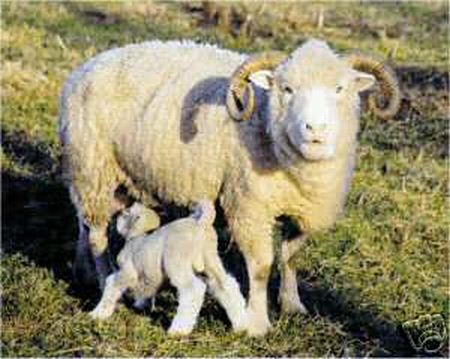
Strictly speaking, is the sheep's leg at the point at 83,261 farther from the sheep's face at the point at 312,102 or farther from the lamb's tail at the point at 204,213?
the sheep's face at the point at 312,102

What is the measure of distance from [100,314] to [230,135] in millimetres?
1405

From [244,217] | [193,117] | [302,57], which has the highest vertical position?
[302,57]

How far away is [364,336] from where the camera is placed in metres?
6.68

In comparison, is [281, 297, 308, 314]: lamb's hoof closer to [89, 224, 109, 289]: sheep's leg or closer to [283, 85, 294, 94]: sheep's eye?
[89, 224, 109, 289]: sheep's leg

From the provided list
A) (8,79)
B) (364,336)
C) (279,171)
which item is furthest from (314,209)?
(8,79)

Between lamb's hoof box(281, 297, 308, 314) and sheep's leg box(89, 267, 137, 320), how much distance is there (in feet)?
3.73

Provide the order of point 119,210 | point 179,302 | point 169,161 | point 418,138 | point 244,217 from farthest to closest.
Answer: point 418,138, point 119,210, point 169,161, point 244,217, point 179,302

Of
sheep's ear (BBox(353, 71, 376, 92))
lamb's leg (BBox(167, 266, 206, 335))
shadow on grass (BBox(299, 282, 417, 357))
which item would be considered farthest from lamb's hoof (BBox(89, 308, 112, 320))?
sheep's ear (BBox(353, 71, 376, 92))

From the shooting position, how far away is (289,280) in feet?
23.3

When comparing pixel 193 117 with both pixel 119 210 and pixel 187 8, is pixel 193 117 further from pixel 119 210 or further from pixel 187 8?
pixel 187 8

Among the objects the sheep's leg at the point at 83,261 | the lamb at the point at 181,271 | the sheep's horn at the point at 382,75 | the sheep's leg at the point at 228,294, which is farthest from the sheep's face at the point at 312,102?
the sheep's leg at the point at 83,261

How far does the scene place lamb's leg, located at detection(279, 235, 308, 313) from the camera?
22.9ft

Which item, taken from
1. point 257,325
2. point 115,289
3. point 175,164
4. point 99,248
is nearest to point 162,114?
point 175,164

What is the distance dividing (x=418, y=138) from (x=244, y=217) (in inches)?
229
